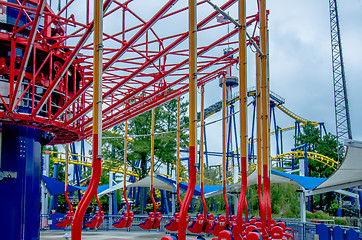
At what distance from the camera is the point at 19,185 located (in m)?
15.5

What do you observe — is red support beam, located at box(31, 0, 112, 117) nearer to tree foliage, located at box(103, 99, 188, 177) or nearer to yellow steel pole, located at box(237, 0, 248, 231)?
yellow steel pole, located at box(237, 0, 248, 231)

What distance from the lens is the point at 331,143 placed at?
165 ft

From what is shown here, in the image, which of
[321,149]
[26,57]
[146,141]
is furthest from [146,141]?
[26,57]

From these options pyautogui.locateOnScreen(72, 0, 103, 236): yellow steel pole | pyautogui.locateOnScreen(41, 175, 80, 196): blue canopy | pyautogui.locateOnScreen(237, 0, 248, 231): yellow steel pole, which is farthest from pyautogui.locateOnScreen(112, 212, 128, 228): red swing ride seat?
pyautogui.locateOnScreen(72, 0, 103, 236): yellow steel pole

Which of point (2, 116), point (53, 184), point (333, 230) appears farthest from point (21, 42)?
point (53, 184)

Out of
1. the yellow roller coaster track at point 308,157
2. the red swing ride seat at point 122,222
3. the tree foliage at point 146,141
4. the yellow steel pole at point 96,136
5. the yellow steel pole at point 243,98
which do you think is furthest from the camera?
the yellow roller coaster track at point 308,157

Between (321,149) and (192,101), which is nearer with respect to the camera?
(192,101)

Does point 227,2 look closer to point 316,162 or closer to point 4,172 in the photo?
point 4,172

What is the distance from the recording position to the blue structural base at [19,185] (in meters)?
15.2

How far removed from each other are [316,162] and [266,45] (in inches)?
1457

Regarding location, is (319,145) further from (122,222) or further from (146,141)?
(122,222)

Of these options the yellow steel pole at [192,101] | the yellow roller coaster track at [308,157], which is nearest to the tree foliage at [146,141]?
the yellow roller coaster track at [308,157]

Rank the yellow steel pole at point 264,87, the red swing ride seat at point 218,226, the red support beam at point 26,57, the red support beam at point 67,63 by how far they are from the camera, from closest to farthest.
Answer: the red support beam at point 67,63 → the red support beam at point 26,57 → the yellow steel pole at point 264,87 → the red swing ride seat at point 218,226

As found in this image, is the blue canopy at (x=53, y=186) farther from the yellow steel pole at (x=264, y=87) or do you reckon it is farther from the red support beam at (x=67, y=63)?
the yellow steel pole at (x=264, y=87)
